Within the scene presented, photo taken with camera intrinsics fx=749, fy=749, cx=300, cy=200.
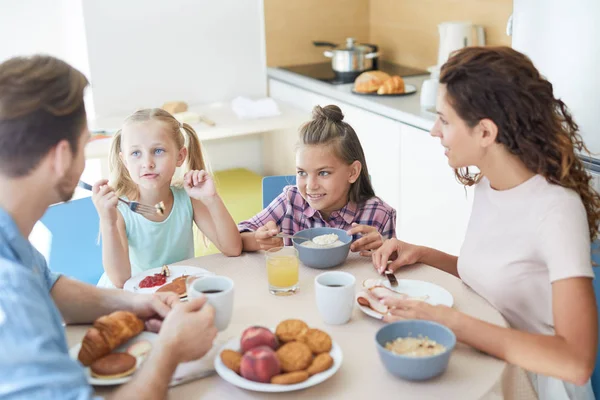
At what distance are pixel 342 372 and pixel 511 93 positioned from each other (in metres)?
0.61

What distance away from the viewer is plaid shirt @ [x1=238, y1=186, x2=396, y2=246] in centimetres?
195

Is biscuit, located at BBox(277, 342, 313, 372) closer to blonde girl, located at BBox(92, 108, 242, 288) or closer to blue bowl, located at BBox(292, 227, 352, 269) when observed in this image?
blue bowl, located at BBox(292, 227, 352, 269)

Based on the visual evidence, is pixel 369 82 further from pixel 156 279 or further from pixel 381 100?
pixel 156 279

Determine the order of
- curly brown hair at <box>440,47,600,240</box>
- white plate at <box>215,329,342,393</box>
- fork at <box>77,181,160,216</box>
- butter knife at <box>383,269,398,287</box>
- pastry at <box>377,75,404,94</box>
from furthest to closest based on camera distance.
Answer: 1. pastry at <box>377,75,404,94</box>
2. fork at <box>77,181,160,216</box>
3. butter knife at <box>383,269,398,287</box>
4. curly brown hair at <box>440,47,600,240</box>
5. white plate at <box>215,329,342,393</box>

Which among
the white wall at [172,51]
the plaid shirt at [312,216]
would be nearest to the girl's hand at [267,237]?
the plaid shirt at [312,216]

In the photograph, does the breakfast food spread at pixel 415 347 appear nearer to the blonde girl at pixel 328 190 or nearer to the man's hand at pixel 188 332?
the man's hand at pixel 188 332

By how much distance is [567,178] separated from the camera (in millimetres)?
1405

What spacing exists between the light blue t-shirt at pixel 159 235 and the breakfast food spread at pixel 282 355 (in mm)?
772

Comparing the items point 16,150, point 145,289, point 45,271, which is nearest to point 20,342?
point 16,150

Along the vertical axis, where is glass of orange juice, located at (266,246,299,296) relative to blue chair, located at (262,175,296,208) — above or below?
above

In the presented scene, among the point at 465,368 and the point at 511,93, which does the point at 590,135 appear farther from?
the point at 465,368

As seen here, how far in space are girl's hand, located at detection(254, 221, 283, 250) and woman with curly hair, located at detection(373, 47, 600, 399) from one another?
453 mm

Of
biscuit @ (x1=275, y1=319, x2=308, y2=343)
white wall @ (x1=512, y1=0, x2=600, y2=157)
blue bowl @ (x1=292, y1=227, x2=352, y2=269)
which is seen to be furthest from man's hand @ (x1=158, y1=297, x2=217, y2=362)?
white wall @ (x1=512, y1=0, x2=600, y2=157)

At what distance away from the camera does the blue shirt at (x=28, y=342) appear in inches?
38.2
